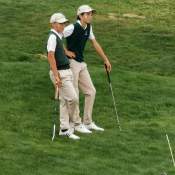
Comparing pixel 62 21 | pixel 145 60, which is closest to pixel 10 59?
pixel 145 60

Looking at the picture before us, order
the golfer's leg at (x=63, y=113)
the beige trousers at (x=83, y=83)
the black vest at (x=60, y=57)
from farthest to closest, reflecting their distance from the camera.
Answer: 1. the beige trousers at (x=83, y=83)
2. the golfer's leg at (x=63, y=113)
3. the black vest at (x=60, y=57)

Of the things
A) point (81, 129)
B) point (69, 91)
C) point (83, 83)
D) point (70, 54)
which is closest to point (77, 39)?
point (70, 54)

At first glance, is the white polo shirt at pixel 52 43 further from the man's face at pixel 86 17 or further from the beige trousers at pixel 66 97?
the man's face at pixel 86 17

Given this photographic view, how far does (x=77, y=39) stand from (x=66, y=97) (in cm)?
137

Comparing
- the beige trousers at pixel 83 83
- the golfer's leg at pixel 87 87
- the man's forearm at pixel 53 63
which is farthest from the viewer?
the golfer's leg at pixel 87 87

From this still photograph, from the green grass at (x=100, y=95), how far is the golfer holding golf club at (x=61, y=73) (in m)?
0.45

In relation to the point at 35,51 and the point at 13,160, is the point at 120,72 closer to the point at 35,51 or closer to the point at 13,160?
the point at 35,51

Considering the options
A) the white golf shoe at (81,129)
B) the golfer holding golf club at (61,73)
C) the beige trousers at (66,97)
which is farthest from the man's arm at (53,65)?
the white golf shoe at (81,129)

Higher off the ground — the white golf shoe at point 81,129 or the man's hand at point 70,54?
the man's hand at point 70,54

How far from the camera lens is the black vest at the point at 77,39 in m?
14.7

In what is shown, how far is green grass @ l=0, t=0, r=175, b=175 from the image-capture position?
42.5 feet

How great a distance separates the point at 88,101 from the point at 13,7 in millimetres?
19813

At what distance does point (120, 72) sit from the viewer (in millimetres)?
22328

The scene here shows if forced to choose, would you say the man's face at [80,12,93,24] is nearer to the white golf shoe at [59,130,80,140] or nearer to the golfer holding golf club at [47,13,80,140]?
the golfer holding golf club at [47,13,80,140]
